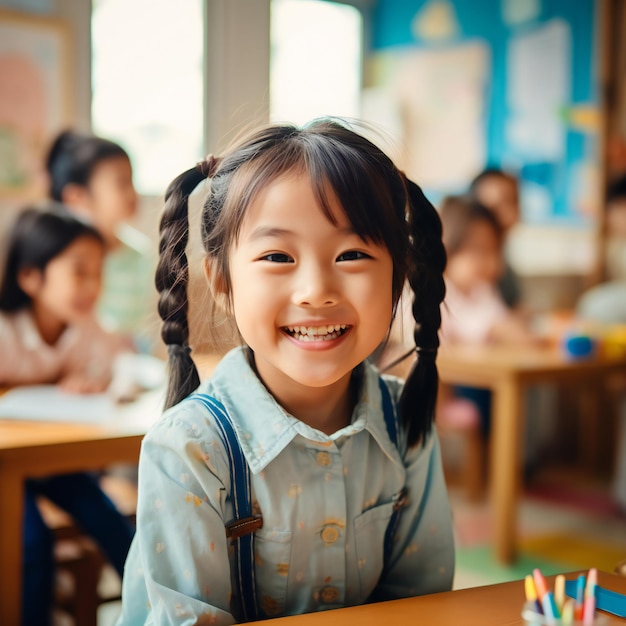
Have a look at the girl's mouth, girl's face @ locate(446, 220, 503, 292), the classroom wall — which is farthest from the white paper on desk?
the classroom wall

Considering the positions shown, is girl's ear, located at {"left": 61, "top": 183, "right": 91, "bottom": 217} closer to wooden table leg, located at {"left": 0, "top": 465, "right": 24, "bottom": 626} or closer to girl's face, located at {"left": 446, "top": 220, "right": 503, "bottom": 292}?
wooden table leg, located at {"left": 0, "top": 465, "right": 24, "bottom": 626}

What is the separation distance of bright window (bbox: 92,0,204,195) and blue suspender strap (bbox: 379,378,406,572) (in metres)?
0.49

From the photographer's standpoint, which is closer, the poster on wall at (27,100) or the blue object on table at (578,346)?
the poster on wall at (27,100)

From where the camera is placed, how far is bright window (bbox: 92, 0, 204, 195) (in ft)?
4.71

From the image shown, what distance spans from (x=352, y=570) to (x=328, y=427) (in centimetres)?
15

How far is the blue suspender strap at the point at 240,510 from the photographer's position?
811mm

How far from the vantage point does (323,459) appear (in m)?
0.85

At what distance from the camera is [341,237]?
2.55ft

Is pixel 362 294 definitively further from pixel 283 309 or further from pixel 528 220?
pixel 528 220

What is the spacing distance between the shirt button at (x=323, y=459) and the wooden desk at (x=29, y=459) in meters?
0.61

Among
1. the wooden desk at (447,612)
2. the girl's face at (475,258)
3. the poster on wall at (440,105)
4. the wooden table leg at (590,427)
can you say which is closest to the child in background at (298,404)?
the wooden desk at (447,612)

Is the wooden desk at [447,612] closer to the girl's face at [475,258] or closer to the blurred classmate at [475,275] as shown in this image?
the blurred classmate at [475,275]

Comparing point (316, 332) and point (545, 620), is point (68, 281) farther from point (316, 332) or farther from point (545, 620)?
point (545, 620)

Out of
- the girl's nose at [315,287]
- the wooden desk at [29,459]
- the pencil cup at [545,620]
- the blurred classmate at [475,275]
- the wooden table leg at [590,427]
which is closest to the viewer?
the pencil cup at [545,620]
